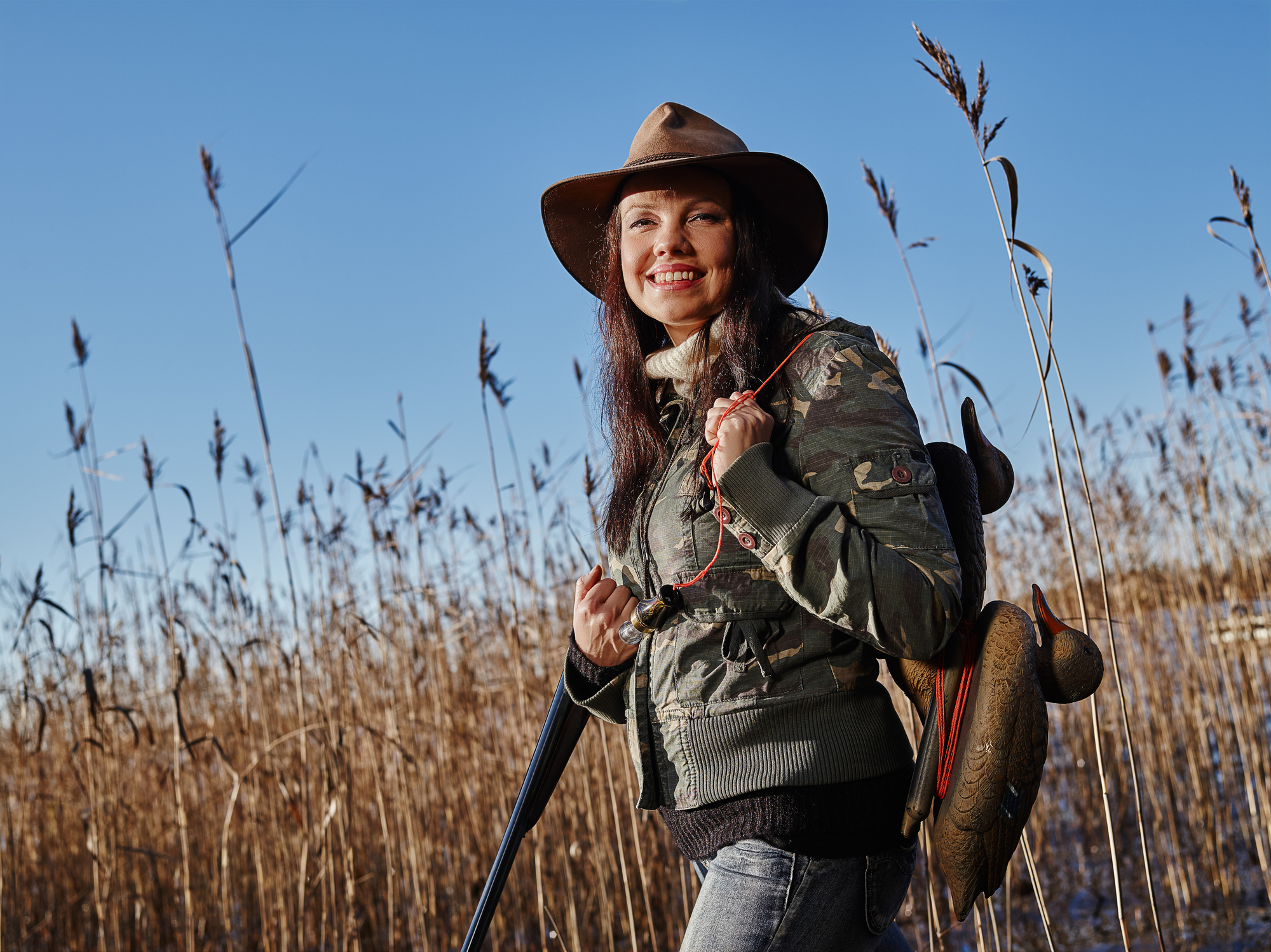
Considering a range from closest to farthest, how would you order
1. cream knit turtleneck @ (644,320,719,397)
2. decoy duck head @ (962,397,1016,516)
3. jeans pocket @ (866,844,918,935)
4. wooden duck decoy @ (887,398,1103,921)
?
1. wooden duck decoy @ (887,398,1103,921)
2. jeans pocket @ (866,844,918,935)
3. decoy duck head @ (962,397,1016,516)
4. cream knit turtleneck @ (644,320,719,397)

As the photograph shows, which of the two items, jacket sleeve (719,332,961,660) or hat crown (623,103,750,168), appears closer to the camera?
jacket sleeve (719,332,961,660)

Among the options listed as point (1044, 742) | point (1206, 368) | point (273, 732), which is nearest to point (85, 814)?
point (273, 732)

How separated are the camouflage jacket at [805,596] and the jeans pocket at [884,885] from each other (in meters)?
0.11

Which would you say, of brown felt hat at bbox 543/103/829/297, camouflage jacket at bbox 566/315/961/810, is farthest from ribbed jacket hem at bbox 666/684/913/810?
brown felt hat at bbox 543/103/829/297

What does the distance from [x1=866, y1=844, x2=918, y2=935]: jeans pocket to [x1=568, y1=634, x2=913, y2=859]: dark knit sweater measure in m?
0.02

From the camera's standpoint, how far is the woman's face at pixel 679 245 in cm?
142

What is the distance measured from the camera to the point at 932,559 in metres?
1.04

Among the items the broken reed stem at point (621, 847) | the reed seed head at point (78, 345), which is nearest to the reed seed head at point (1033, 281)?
the broken reed stem at point (621, 847)

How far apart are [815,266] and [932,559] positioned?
82 centimetres

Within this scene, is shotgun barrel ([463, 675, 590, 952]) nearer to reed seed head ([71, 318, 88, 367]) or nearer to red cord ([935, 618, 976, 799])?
red cord ([935, 618, 976, 799])

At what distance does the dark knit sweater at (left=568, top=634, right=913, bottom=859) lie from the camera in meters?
1.08

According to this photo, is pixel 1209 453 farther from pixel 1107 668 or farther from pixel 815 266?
pixel 815 266

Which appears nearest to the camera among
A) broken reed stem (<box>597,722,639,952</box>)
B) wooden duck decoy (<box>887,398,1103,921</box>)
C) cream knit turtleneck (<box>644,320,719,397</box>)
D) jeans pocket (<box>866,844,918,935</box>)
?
wooden duck decoy (<box>887,398,1103,921</box>)

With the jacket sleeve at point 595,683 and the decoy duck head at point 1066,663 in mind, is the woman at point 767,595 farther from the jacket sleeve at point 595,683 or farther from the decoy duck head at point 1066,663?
the decoy duck head at point 1066,663
